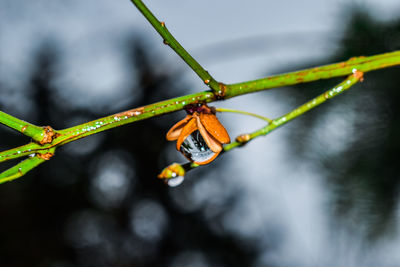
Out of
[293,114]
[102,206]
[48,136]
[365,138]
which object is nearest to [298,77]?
[293,114]

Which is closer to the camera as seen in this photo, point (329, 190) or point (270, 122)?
point (270, 122)

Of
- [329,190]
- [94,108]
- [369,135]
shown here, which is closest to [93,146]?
[94,108]

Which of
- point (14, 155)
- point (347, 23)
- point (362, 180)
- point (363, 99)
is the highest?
point (347, 23)

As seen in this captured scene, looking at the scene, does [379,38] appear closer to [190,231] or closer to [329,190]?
[329,190]

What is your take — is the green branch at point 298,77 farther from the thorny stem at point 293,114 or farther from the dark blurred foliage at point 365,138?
the dark blurred foliage at point 365,138

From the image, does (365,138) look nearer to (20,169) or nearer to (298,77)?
(298,77)

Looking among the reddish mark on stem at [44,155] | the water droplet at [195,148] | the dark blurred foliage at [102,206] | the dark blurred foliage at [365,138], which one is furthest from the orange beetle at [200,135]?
the dark blurred foliage at [102,206]

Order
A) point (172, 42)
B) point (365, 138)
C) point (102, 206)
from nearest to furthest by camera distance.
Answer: point (172, 42)
point (365, 138)
point (102, 206)
